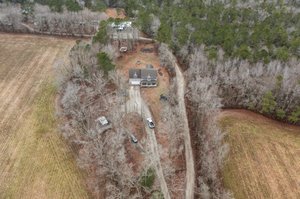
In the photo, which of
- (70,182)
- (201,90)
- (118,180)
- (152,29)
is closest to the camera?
(118,180)

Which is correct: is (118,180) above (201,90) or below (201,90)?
below

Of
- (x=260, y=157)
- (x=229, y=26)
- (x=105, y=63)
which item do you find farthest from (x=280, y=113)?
(x=105, y=63)

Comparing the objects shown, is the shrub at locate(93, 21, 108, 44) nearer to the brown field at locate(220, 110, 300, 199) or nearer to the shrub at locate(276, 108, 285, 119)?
the brown field at locate(220, 110, 300, 199)

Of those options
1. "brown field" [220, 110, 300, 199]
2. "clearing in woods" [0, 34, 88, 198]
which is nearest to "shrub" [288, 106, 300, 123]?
"brown field" [220, 110, 300, 199]

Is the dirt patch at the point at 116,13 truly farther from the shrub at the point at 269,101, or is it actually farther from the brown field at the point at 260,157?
the shrub at the point at 269,101

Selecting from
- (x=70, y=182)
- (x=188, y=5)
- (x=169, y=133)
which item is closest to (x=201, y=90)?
(x=169, y=133)

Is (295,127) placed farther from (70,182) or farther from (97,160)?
(70,182)

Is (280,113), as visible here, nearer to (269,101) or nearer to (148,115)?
(269,101)
